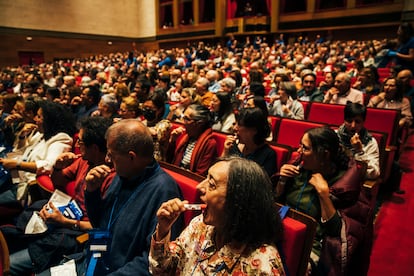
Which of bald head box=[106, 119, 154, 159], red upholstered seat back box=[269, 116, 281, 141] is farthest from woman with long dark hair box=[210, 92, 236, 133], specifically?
bald head box=[106, 119, 154, 159]

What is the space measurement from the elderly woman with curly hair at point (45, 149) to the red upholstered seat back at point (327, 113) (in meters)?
2.12

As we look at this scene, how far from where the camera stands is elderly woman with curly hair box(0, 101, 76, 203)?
1.77 m

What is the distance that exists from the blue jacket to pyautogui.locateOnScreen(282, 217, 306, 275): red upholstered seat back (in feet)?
1.25

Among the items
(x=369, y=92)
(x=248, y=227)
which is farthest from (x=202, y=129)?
(x=369, y=92)

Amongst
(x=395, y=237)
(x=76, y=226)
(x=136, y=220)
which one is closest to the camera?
(x=136, y=220)

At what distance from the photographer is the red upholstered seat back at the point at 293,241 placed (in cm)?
92

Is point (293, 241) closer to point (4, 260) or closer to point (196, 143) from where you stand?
point (4, 260)

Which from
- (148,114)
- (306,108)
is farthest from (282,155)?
(306,108)

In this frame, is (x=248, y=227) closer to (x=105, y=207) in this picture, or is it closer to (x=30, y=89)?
(x=105, y=207)

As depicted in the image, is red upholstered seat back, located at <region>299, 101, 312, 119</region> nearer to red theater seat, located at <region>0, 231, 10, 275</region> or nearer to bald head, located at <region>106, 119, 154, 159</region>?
bald head, located at <region>106, 119, 154, 159</region>

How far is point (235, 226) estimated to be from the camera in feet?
2.48

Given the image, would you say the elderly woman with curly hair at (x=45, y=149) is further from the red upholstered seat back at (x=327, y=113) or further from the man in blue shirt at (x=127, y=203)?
the red upholstered seat back at (x=327, y=113)

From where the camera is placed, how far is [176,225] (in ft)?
3.52

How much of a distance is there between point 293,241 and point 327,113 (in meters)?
2.13
